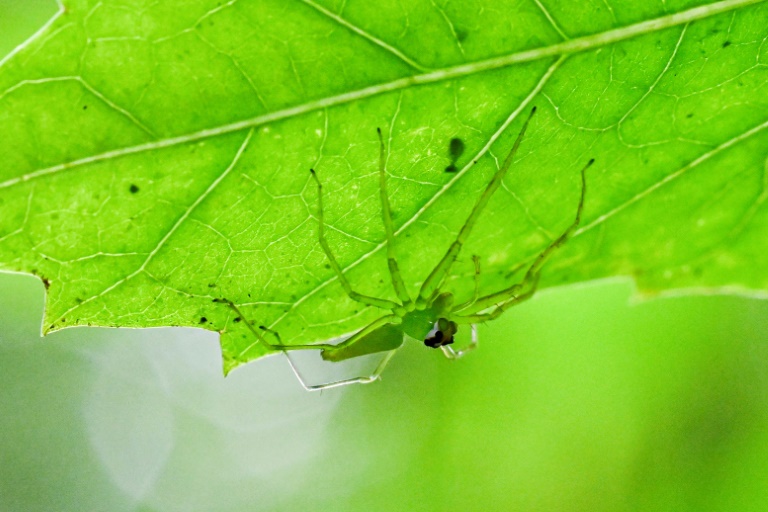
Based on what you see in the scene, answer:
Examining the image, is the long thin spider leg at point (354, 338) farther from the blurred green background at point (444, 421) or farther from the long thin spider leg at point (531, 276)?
the blurred green background at point (444, 421)

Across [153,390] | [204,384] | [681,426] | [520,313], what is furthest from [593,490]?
[153,390]

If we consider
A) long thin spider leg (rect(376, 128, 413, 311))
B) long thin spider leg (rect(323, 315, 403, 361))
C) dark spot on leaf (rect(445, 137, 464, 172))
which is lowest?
long thin spider leg (rect(323, 315, 403, 361))

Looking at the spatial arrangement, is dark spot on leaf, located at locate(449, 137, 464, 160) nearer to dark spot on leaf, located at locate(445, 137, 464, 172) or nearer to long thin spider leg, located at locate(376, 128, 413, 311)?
dark spot on leaf, located at locate(445, 137, 464, 172)

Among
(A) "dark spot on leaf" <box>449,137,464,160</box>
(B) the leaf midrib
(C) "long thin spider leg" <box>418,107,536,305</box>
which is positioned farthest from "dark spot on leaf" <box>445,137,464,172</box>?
(B) the leaf midrib

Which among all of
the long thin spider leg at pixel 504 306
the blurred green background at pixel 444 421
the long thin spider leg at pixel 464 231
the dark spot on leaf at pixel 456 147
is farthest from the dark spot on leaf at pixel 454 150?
the blurred green background at pixel 444 421

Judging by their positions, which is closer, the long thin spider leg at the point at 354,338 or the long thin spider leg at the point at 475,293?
the long thin spider leg at the point at 475,293

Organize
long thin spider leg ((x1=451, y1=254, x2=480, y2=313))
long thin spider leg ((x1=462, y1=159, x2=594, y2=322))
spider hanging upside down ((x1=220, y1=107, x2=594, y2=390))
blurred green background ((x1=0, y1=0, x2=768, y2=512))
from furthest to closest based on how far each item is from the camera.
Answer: blurred green background ((x1=0, y1=0, x2=768, y2=512))
long thin spider leg ((x1=451, y1=254, x2=480, y2=313))
long thin spider leg ((x1=462, y1=159, x2=594, y2=322))
spider hanging upside down ((x1=220, y1=107, x2=594, y2=390))

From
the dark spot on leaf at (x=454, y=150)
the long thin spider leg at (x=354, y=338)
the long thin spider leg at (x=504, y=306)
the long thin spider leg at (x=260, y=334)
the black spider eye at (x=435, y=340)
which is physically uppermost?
the dark spot on leaf at (x=454, y=150)
